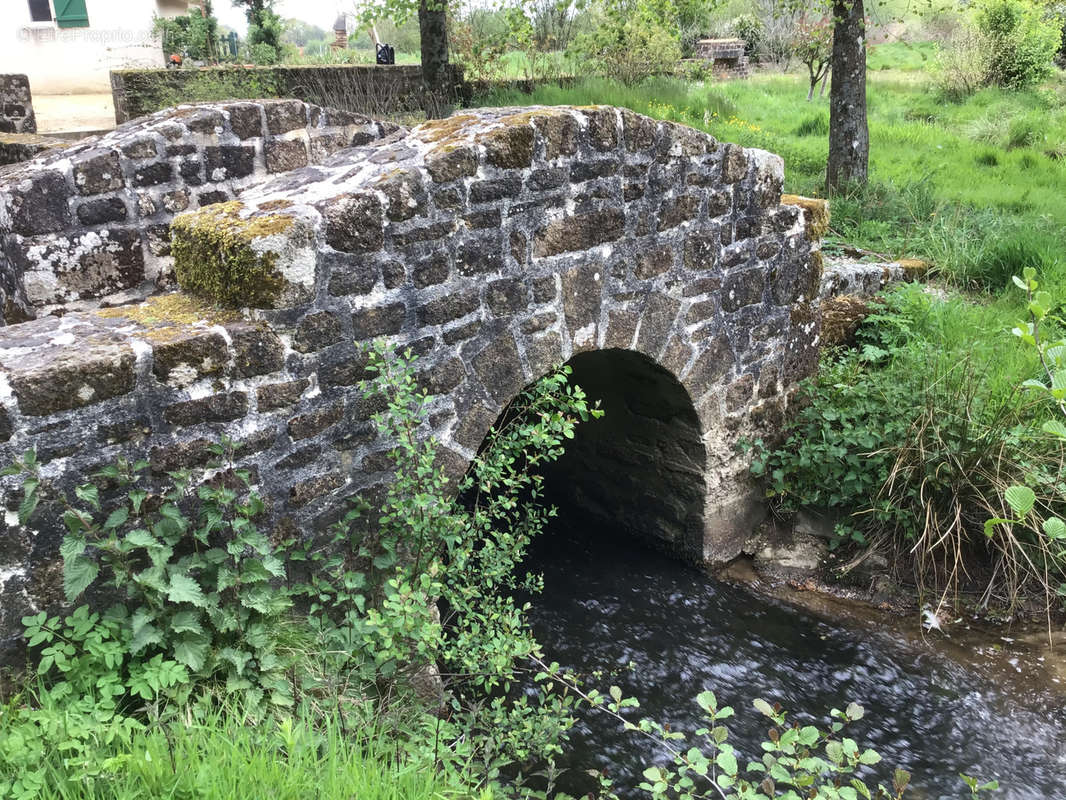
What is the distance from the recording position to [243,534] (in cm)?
263

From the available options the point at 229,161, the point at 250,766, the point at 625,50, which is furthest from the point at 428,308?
the point at 625,50

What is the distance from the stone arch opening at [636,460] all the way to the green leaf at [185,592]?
2411 mm

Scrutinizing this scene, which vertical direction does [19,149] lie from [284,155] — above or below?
above

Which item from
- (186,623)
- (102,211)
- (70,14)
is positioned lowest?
(186,623)

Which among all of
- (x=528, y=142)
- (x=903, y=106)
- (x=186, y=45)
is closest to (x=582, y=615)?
(x=528, y=142)

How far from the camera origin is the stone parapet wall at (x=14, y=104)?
8.85 m

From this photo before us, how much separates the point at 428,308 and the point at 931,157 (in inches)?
338

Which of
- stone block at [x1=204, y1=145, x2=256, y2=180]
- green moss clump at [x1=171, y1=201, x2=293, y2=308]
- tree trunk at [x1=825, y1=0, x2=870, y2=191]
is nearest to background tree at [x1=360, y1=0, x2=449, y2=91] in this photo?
tree trunk at [x1=825, y1=0, x2=870, y2=191]

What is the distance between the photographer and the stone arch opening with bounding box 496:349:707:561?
15.1 ft

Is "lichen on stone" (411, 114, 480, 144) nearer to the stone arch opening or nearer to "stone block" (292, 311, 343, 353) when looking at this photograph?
"stone block" (292, 311, 343, 353)

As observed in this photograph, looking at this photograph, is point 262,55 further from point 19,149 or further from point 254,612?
point 254,612

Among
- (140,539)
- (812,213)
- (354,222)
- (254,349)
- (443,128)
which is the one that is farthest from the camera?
(812,213)

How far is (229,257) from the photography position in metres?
2.71

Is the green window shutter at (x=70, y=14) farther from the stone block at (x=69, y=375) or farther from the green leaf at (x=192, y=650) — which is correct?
the green leaf at (x=192, y=650)
